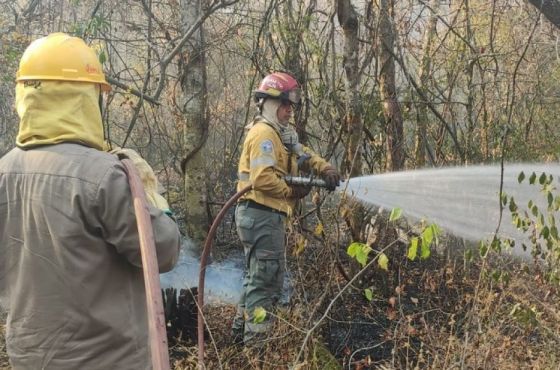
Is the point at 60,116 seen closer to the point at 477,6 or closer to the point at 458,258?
the point at 458,258

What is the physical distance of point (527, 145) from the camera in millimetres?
5508

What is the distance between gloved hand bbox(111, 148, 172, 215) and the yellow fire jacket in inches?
67.4

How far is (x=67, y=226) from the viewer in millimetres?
1807

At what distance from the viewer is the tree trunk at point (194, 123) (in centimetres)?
556

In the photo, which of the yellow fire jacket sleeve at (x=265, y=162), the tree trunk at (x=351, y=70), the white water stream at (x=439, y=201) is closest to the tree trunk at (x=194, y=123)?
the white water stream at (x=439, y=201)

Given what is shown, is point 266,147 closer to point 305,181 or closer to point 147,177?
point 305,181

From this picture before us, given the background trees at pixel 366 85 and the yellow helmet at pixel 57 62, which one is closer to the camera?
the yellow helmet at pixel 57 62

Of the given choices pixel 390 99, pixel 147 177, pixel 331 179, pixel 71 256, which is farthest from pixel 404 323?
pixel 390 99

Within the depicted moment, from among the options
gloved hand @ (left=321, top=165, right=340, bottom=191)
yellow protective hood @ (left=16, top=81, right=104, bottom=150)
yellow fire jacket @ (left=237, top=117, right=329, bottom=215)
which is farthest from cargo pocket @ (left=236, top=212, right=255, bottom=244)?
yellow protective hood @ (left=16, top=81, right=104, bottom=150)

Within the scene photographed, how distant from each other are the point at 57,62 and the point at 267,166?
2051 mm

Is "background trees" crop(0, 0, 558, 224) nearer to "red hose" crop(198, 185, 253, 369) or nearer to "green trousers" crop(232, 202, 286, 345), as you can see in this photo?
"green trousers" crop(232, 202, 286, 345)

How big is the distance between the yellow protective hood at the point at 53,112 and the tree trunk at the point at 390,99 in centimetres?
343

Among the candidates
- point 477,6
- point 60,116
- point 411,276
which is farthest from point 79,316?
point 477,6

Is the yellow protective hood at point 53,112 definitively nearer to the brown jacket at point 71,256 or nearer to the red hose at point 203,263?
the brown jacket at point 71,256
